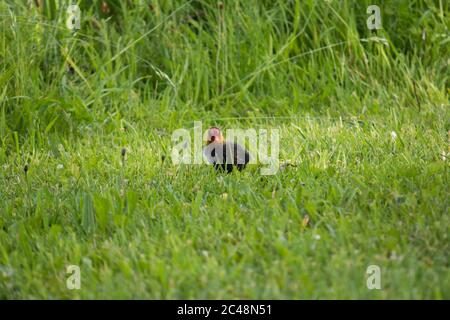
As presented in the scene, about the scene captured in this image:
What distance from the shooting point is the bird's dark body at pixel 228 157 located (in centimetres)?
450

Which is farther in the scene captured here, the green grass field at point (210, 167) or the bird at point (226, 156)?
the bird at point (226, 156)

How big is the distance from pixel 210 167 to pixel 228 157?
0.19 m

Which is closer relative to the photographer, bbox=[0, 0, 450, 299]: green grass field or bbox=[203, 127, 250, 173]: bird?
bbox=[0, 0, 450, 299]: green grass field

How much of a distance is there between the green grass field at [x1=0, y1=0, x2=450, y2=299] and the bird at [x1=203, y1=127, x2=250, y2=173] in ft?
0.26

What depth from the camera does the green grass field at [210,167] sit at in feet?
10.8

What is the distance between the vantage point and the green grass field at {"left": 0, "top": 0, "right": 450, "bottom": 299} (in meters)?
3.30

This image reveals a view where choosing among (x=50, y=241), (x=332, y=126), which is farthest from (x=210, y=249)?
(x=332, y=126)

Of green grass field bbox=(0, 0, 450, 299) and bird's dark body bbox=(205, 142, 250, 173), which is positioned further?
bird's dark body bbox=(205, 142, 250, 173)

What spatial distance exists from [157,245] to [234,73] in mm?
2961

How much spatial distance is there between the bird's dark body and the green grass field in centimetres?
8

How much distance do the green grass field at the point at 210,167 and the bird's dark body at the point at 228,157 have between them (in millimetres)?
82

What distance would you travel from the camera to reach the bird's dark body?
450 centimetres

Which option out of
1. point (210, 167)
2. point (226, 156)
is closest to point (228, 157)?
point (226, 156)

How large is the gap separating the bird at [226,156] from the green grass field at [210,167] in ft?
0.26
